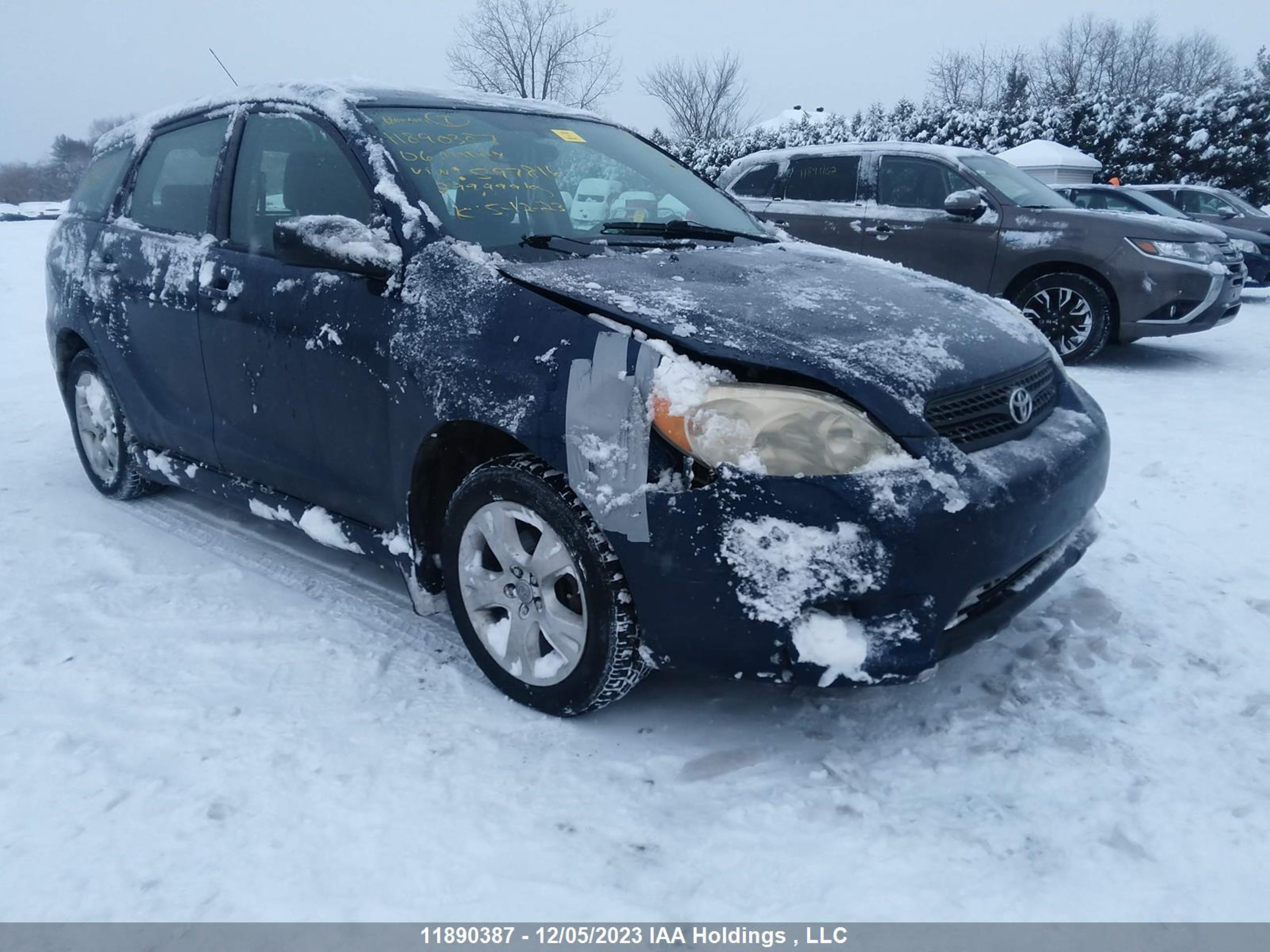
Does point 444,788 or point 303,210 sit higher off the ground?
point 303,210

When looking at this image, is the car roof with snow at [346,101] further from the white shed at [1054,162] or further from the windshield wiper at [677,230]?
the white shed at [1054,162]

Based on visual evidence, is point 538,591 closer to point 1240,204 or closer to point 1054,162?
point 1240,204

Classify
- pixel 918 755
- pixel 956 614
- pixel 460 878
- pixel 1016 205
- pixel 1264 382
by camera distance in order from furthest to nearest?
pixel 1016 205 < pixel 1264 382 < pixel 918 755 < pixel 956 614 < pixel 460 878

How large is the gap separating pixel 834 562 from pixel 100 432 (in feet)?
12.4

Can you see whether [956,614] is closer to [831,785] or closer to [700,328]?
[831,785]

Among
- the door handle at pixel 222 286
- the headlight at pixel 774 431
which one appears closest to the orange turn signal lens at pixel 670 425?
the headlight at pixel 774 431

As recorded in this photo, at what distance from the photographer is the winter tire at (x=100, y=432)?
436 cm

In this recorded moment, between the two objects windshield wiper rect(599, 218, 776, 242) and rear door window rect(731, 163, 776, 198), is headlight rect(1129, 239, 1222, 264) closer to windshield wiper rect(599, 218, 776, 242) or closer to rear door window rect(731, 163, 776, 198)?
rear door window rect(731, 163, 776, 198)

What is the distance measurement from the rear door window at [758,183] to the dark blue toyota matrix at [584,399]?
16.8 feet

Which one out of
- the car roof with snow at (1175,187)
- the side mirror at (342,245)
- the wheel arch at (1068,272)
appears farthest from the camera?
the car roof with snow at (1175,187)

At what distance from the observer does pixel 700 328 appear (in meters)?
2.44

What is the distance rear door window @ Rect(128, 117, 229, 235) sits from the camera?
3707mm

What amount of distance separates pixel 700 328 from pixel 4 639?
2550 mm

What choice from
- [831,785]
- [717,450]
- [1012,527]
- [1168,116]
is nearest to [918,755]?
[831,785]
